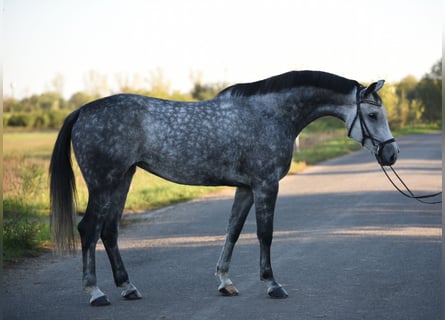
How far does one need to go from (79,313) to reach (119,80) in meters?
57.3

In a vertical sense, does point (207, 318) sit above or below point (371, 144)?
below

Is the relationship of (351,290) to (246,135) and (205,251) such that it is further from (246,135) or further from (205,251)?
(205,251)

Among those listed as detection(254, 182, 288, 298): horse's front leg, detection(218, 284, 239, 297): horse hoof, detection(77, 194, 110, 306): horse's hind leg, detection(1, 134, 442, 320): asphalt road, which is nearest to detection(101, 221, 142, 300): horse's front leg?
detection(1, 134, 442, 320): asphalt road

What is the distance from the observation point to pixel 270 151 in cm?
673

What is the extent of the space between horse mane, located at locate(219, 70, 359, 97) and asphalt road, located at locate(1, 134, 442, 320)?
203 cm

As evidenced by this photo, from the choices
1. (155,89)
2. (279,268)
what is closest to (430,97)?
(155,89)

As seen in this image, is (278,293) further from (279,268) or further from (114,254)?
(114,254)

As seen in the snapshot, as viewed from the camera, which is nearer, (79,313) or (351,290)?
(79,313)

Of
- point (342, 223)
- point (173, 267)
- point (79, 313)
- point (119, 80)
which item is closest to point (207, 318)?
point (79, 313)

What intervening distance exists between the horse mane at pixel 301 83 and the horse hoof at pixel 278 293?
2.01 metres

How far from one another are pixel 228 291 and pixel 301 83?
88.6 inches

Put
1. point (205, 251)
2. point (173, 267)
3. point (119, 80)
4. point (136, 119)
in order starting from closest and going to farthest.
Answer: point (136, 119) < point (173, 267) < point (205, 251) < point (119, 80)

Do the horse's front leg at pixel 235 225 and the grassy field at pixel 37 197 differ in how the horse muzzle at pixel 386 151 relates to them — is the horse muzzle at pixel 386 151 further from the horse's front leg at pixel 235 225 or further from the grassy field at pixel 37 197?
the grassy field at pixel 37 197

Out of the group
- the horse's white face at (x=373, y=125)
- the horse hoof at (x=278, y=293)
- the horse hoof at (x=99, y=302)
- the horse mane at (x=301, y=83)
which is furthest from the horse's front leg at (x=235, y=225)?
the horse's white face at (x=373, y=125)
